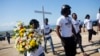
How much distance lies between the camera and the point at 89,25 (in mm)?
14500

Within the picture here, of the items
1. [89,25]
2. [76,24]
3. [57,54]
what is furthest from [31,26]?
[89,25]

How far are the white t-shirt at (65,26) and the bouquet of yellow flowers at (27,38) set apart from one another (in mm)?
1965

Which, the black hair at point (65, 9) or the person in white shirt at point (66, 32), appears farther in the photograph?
the person in white shirt at point (66, 32)

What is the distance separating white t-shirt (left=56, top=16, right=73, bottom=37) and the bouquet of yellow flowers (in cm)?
196

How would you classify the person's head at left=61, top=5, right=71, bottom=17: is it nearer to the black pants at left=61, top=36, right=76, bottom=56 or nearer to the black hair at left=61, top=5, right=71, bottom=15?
the black hair at left=61, top=5, right=71, bottom=15

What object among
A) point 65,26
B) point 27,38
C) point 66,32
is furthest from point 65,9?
point 27,38

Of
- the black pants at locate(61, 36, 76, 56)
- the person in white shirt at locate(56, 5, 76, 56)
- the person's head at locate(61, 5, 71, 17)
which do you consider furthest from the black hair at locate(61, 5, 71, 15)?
the black pants at locate(61, 36, 76, 56)

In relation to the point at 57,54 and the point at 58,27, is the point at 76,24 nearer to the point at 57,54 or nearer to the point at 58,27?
the point at 57,54

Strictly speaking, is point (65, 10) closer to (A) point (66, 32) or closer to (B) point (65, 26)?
(B) point (65, 26)

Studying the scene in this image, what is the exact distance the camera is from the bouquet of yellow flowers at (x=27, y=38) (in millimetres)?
5308

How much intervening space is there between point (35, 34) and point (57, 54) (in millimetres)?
6837

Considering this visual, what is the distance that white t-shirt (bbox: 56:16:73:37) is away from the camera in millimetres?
7500

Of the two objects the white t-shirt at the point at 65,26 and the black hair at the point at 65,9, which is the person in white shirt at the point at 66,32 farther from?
the black hair at the point at 65,9

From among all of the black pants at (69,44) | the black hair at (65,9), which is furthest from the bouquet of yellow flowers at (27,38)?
the black pants at (69,44)
